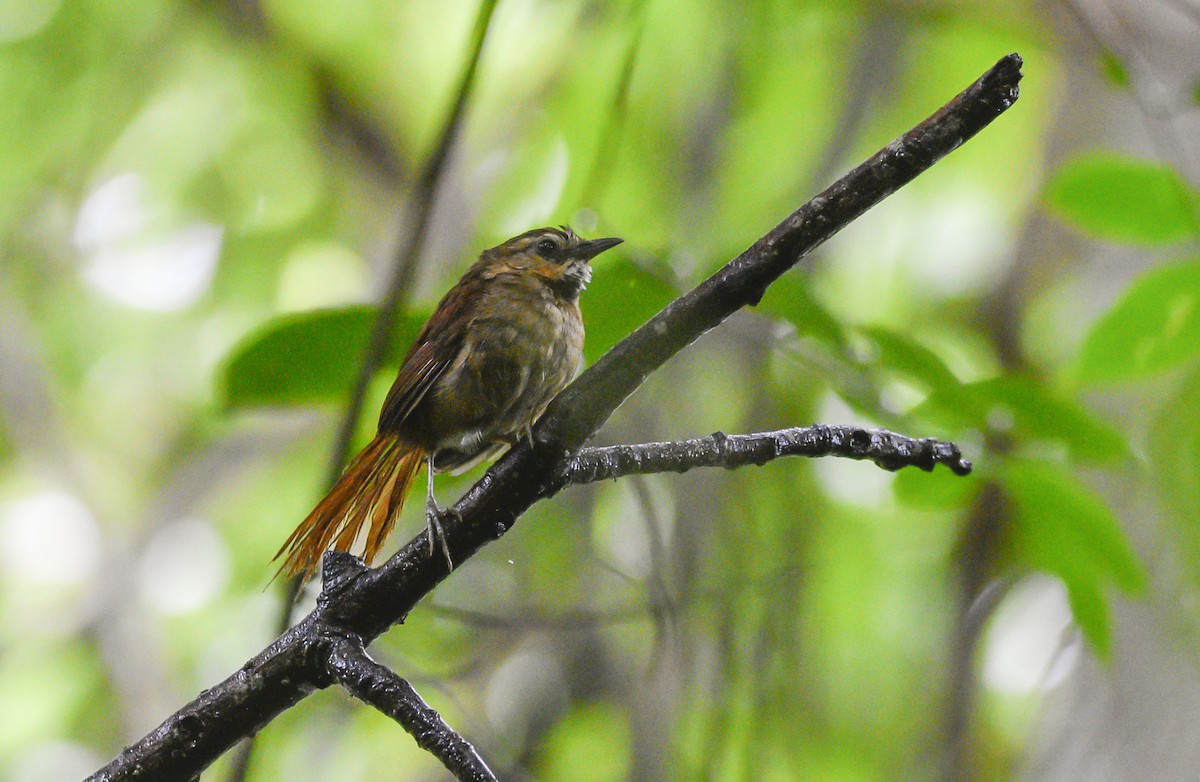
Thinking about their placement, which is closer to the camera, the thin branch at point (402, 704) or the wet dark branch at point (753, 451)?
the thin branch at point (402, 704)

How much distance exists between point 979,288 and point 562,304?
2428 mm

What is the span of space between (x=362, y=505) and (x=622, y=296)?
0.75 metres

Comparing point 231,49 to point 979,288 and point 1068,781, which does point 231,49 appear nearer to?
point 979,288

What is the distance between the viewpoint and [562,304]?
95.1 inches

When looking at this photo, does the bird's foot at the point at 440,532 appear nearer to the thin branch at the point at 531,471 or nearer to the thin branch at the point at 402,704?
the thin branch at the point at 531,471

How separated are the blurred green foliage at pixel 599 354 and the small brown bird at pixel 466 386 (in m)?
0.19

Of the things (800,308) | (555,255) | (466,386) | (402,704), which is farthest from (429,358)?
(402,704)

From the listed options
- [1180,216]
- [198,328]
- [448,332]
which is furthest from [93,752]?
[1180,216]

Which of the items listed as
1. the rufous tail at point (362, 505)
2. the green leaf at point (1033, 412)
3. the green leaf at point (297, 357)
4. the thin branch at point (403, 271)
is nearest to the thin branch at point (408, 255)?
the thin branch at point (403, 271)

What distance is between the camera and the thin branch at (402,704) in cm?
108

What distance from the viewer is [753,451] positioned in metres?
1.35

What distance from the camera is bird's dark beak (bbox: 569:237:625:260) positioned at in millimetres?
2553

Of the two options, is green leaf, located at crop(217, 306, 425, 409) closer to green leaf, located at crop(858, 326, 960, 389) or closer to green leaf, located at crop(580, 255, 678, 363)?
green leaf, located at crop(580, 255, 678, 363)

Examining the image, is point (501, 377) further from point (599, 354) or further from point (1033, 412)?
point (1033, 412)
